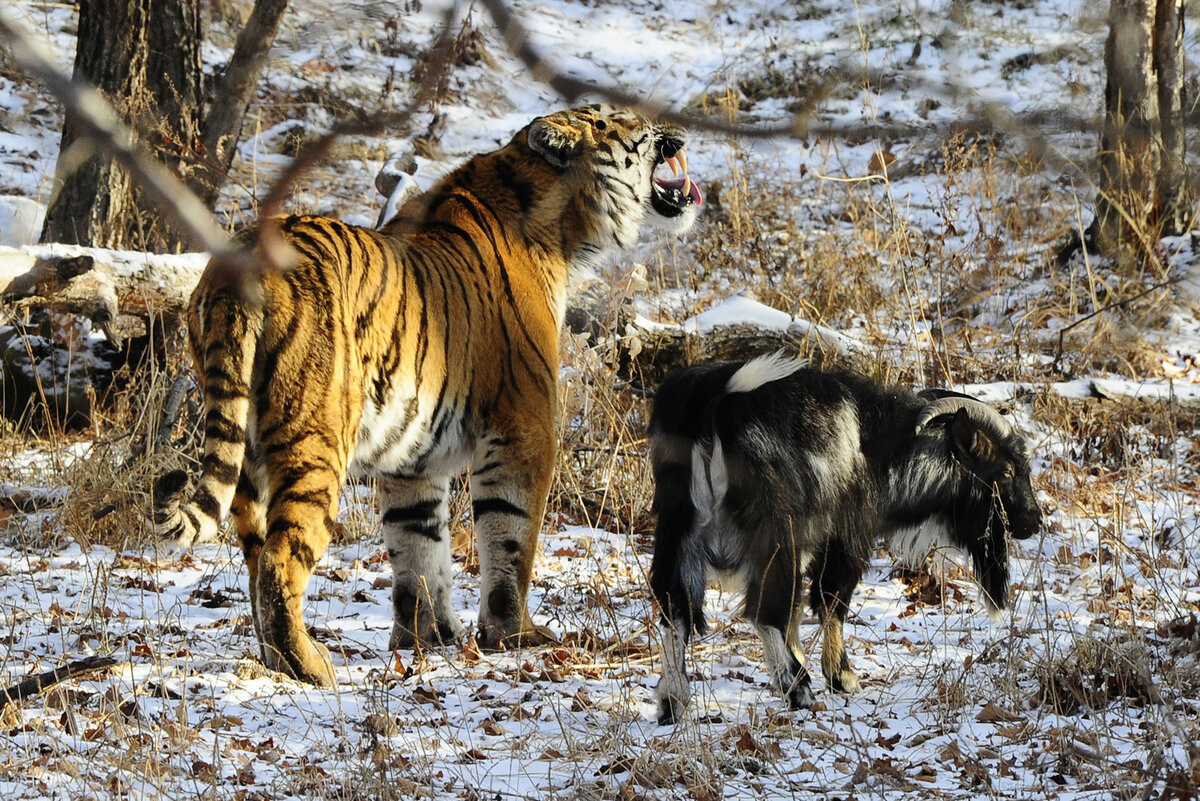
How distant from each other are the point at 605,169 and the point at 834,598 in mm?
2279

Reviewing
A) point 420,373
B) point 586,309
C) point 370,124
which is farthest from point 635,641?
point 370,124

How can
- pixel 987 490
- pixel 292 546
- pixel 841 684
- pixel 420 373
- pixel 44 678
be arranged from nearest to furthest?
pixel 44 678
pixel 292 546
pixel 841 684
pixel 420 373
pixel 987 490

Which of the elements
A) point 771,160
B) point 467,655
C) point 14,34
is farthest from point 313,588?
point 771,160

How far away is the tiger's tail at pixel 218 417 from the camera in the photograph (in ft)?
12.3

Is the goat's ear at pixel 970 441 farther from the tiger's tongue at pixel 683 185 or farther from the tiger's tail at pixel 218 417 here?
the tiger's tail at pixel 218 417

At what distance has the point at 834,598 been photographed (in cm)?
432

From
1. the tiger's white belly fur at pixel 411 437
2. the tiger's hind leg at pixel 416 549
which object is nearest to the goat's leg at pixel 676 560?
the tiger's white belly fur at pixel 411 437

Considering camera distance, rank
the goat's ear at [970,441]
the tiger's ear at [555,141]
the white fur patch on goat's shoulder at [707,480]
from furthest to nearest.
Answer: the tiger's ear at [555,141] → the goat's ear at [970,441] → the white fur patch on goat's shoulder at [707,480]

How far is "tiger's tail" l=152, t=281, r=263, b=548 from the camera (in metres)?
3.73

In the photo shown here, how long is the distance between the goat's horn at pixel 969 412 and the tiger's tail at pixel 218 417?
2392mm

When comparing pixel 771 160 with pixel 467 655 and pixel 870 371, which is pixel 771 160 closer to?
pixel 870 371

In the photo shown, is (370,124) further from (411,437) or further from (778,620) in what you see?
(411,437)

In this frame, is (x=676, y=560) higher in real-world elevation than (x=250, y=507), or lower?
lower

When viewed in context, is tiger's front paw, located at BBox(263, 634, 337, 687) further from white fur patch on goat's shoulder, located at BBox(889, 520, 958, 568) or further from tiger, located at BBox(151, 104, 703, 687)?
white fur patch on goat's shoulder, located at BBox(889, 520, 958, 568)
